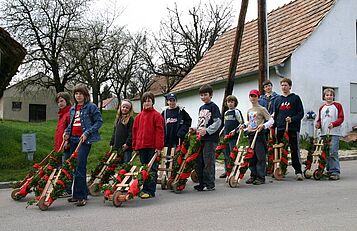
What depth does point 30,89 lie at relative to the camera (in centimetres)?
4691

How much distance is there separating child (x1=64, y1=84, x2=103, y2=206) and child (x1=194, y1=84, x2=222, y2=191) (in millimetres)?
1964

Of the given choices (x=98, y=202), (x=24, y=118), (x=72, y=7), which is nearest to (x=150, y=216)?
(x=98, y=202)

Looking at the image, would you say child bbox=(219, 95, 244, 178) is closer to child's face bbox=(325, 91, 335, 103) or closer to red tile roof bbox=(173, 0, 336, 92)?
child's face bbox=(325, 91, 335, 103)

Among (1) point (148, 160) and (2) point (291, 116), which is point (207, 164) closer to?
(1) point (148, 160)

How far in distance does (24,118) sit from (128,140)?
1846 inches

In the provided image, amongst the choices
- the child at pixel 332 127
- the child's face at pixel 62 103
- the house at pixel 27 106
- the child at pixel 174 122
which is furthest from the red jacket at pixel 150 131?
the house at pixel 27 106

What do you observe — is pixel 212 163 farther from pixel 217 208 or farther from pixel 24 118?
pixel 24 118

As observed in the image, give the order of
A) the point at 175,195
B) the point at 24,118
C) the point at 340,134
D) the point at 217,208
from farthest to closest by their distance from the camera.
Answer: the point at 24,118 → the point at 340,134 → the point at 175,195 → the point at 217,208

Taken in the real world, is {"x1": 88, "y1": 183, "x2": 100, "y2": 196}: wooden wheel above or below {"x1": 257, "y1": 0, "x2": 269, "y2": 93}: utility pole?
below

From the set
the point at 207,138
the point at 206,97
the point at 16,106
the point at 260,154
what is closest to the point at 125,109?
the point at 206,97

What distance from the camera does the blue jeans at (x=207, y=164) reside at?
8297mm

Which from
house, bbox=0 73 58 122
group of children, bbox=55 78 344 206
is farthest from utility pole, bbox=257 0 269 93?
house, bbox=0 73 58 122

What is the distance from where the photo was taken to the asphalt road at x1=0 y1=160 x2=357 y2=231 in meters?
5.70

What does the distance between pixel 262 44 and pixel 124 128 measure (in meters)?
7.51
